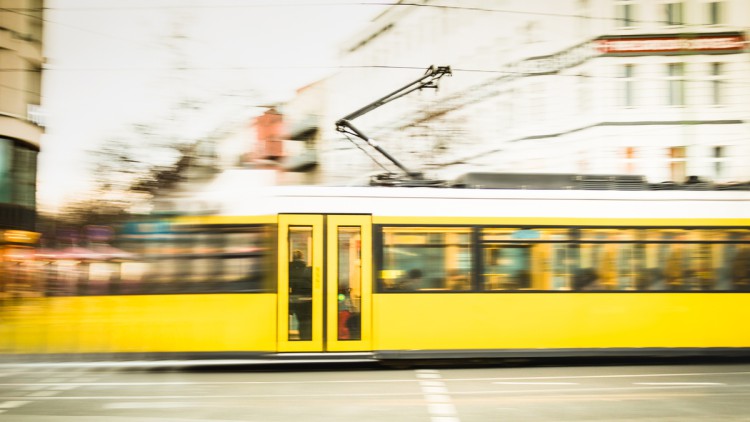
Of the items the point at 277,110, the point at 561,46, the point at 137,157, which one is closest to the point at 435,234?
the point at 277,110

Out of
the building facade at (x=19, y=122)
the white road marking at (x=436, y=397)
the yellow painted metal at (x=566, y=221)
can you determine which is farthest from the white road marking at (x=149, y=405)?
the building facade at (x=19, y=122)

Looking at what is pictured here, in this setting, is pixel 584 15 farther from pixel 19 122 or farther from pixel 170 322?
pixel 19 122

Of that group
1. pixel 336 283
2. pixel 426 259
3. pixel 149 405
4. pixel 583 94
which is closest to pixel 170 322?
pixel 336 283

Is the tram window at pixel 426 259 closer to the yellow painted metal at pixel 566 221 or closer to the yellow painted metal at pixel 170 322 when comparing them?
the yellow painted metal at pixel 566 221

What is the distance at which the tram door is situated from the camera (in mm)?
10789

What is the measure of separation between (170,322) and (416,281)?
3633 mm

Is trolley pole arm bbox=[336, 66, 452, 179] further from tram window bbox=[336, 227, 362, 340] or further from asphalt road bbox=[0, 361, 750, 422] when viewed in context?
asphalt road bbox=[0, 361, 750, 422]

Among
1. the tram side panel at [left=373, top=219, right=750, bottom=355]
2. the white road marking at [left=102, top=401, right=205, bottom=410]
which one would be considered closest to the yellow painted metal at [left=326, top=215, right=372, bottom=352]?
the tram side panel at [left=373, top=219, right=750, bottom=355]

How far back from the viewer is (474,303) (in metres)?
11.1

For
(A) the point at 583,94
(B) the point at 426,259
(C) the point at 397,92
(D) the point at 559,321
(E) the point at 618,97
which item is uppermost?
(A) the point at 583,94

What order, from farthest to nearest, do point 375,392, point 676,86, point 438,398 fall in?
point 676,86 → point 375,392 → point 438,398

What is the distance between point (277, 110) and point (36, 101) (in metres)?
13.1

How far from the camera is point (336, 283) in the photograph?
35.7 ft

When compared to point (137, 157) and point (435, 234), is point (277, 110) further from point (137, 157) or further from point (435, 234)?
point (435, 234)
